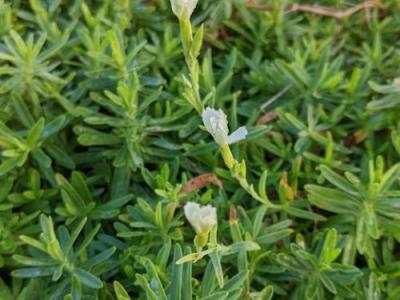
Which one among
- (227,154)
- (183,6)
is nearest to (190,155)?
(227,154)

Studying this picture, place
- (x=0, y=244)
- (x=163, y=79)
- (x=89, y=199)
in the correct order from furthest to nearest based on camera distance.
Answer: (x=163, y=79) < (x=89, y=199) < (x=0, y=244)

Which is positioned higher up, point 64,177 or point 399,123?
point 64,177

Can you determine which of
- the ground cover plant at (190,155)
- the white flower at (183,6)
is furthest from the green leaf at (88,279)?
the white flower at (183,6)

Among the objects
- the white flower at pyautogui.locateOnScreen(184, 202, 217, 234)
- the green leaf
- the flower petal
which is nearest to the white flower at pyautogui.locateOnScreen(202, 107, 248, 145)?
the flower petal

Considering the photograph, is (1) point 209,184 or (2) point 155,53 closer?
(1) point 209,184

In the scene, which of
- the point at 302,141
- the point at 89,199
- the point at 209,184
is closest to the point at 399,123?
the point at 302,141

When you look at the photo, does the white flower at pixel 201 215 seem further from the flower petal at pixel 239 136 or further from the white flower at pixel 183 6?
the white flower at pixel 183 6

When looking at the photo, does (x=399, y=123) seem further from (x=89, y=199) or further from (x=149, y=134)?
(x=89, y=199)

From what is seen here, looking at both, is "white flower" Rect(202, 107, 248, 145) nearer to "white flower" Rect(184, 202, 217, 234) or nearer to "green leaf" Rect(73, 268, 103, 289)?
"white flower" Rect(184, 202, 217, 234)
